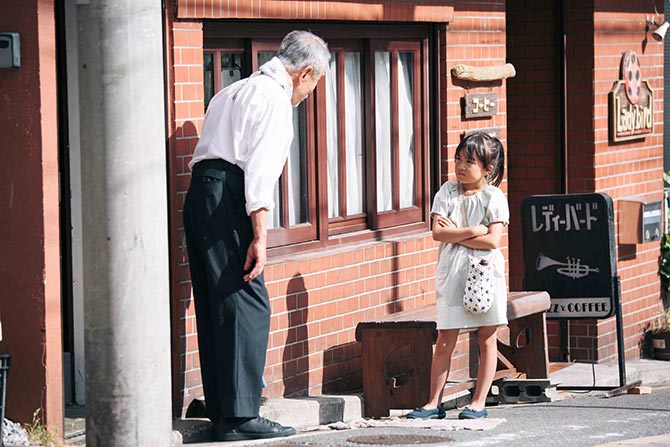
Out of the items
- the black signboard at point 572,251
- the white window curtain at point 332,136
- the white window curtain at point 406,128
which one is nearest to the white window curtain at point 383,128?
the white window curtain at point 406,128

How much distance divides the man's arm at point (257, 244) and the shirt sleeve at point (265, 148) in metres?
0.04

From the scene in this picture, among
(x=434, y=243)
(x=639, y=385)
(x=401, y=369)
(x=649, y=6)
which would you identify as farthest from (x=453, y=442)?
(x=649, y=6)

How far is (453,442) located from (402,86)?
3.11 m

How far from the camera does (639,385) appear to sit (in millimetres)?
10312

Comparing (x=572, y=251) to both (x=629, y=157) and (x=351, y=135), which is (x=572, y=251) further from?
(x=629, y=157)

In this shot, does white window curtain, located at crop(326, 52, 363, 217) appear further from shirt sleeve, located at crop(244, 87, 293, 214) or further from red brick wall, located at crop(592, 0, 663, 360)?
red brick wall, located at crop(592, 0, 663, 360)

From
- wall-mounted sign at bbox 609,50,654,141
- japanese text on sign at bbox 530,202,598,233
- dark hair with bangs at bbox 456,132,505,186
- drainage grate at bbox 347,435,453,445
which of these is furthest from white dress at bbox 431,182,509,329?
wall-mounted sign at bbox 609,50,654,141

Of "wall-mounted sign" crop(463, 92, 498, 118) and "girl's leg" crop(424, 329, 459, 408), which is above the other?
"wall-mounted sign" crop(463, 92, 498, 118)

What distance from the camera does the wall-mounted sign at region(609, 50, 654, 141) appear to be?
462 inches

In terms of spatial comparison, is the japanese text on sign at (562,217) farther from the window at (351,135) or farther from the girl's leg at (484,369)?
the girl's leg at (484,369)

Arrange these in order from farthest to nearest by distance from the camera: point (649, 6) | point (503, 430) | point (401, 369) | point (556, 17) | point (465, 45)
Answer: point (649, 6) → point (556, 17) → point (465, 45) → point (401, 369) → point (503, 430)

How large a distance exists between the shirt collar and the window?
68cm

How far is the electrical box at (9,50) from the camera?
6.75 metres

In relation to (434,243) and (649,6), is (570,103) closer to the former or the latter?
(649,6)
